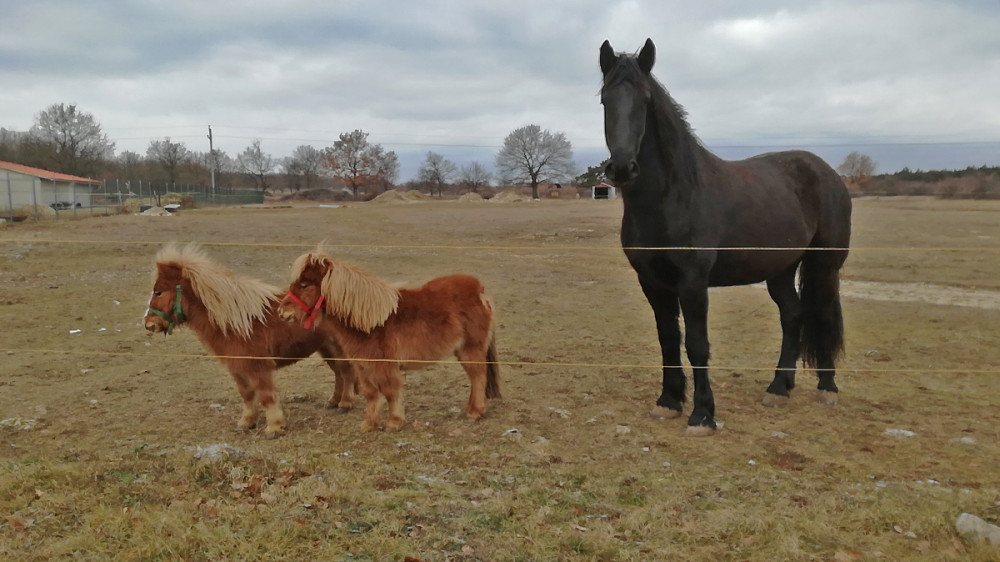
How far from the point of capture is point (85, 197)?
4241cm

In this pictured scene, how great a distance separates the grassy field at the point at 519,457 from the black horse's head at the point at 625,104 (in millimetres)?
1981

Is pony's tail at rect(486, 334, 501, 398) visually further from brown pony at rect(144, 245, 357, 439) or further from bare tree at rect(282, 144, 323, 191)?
bare tree at rect(282, 144, 323, 191)

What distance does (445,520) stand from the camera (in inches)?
142

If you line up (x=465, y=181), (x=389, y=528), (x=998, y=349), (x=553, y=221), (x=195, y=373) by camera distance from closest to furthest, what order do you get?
(x=389, y=528), (x=195, y=373), (x=998, y=349), (x=553, y=221), (x=465, y=181)

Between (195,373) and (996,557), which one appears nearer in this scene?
(996,557)

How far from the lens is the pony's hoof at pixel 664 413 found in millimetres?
5734

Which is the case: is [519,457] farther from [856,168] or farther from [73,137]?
[73,137]

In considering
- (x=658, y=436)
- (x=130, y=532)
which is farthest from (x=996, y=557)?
(x=130, y=532)

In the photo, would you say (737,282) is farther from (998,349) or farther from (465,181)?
(465,181)

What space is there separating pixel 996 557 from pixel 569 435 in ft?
9.41

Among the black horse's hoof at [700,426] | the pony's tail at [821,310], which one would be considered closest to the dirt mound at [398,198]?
the pony's tail at [821,310]

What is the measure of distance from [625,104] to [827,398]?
12.2ft

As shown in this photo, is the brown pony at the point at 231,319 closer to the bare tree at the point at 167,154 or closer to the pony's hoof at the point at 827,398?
the pony's hoof at the point at 827,398

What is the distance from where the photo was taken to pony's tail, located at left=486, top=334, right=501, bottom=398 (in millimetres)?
6027
